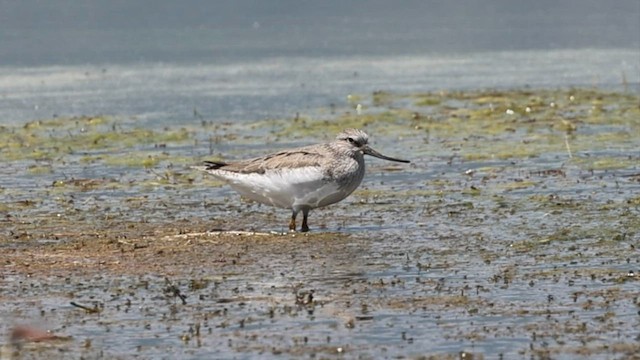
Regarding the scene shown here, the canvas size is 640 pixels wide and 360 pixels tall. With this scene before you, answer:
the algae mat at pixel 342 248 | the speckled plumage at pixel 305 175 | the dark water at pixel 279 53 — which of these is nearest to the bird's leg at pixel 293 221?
the speckled plumage at pixel 305 175

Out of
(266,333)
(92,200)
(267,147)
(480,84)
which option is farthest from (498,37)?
(266,333)

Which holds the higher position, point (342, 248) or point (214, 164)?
point (214, 164)

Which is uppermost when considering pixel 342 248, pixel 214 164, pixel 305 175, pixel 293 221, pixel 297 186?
pixel 214 164

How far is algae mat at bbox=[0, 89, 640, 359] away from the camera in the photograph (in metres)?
12.0

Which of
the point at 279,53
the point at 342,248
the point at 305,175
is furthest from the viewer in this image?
the point at 279,53

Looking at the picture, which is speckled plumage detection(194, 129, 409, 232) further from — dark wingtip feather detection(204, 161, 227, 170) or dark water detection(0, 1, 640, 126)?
dark water detection(0, 1, 640, 126)

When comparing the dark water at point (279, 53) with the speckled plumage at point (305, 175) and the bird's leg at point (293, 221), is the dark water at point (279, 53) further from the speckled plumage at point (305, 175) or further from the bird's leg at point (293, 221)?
the bird's leg at point (293, 221)

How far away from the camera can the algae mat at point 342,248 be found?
12000mm

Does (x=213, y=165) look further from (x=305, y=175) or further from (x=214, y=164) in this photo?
(x=305, y=175)

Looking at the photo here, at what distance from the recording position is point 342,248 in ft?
53.5

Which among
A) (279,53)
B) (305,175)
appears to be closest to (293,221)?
(305,175)

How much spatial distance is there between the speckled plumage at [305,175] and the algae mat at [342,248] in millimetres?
421

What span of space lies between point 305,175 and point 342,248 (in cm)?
144

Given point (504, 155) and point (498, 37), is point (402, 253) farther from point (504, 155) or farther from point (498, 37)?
point (498, 37)
